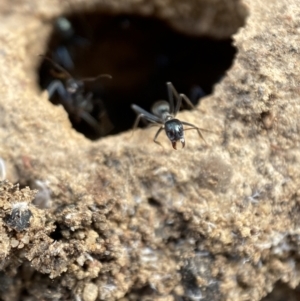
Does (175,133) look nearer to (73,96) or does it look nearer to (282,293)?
(282,293)

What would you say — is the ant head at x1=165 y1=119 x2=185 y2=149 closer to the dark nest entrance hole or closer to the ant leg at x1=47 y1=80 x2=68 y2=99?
the dark nest entrance hole

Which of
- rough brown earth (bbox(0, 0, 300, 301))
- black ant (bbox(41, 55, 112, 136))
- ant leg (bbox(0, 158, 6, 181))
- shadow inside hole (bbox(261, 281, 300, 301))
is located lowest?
black ant (bbox(41, 55, 112, 136))

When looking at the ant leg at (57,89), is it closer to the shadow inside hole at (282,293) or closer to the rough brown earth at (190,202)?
the rough brown earth at (190,202)

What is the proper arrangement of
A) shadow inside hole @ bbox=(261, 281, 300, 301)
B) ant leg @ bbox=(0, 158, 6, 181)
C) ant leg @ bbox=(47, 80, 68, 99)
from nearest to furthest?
ant leg @ bbox=(0, 158, 6, 181)
shadow inside hole @ bbox=(261, 281, 300, 301)
ant leg @ bbox=(47, 80, 68, 99)

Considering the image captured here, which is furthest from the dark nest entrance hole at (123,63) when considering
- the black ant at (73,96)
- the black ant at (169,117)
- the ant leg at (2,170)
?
the ant leg at (2,170)

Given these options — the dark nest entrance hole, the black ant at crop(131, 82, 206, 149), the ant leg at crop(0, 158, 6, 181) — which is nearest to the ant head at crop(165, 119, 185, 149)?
the black ant at crop(131, 82, 206, 149)

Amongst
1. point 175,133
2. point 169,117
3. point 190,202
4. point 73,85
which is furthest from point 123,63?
point 190,202

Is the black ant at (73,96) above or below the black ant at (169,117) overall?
below
